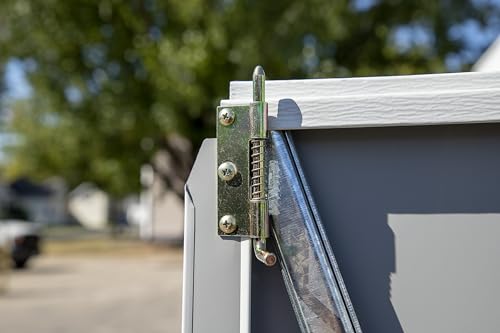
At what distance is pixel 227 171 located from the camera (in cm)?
114

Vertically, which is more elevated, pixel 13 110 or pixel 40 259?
pixel 13 110

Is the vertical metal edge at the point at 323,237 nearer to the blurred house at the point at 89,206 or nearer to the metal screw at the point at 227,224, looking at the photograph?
the metal screw at the point at 227,224

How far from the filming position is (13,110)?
26688 millimetres

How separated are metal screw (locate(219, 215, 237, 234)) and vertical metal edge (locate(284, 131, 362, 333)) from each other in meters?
0.14

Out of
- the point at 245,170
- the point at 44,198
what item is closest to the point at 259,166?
the point at 245,170

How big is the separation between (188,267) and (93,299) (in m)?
11.7

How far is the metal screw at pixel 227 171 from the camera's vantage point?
113 centimetres

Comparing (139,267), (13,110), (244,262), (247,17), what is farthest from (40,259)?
(244,262)

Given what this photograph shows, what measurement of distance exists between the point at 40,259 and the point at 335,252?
21.8 m

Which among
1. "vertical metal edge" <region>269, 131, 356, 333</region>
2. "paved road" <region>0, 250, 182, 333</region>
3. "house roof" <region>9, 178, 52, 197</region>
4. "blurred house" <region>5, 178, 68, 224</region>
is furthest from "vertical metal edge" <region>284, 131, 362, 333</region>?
"house roof" <region>9, 178, 52, 197</region>

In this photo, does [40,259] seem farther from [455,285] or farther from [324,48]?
[455,285]

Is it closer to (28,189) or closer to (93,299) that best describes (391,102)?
(93,299)

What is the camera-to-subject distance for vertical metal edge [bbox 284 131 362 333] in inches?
43.4

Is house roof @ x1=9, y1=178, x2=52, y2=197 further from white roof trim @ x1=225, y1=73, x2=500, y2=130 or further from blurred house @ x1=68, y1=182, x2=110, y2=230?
white roof trim @ x1=225, y1=73, x2=500, y2=130
